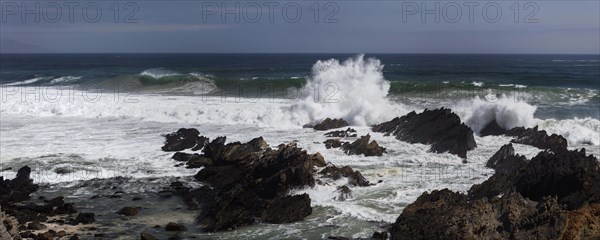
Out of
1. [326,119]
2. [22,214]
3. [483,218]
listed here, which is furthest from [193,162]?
[483,218]

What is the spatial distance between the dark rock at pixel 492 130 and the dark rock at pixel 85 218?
1538 cm

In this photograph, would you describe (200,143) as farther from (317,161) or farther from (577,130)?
(577,130)

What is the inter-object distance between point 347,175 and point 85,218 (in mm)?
6699

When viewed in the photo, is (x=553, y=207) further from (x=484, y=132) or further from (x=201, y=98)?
(x=201, y=98)

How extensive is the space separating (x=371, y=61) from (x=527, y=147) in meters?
10.2

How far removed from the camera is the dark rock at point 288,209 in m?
12.7

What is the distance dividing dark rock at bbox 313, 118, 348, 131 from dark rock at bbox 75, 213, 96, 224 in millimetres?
12403

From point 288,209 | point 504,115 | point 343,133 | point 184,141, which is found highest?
point 504,115

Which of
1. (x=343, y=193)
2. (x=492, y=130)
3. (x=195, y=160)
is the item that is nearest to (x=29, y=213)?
(x=195, y=160)

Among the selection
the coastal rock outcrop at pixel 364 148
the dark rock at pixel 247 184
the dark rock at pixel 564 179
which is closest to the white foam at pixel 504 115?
the coastal rock outcrop at pixel 364 148

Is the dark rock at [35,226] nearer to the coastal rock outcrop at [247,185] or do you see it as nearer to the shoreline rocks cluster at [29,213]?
the shoreline rocks cluster at [29,213]

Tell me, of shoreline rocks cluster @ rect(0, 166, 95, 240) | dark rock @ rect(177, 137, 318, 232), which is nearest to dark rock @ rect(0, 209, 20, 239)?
shoreline rocks cluster @ rect(0, 166, 95, 240)

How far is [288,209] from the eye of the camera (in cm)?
1295

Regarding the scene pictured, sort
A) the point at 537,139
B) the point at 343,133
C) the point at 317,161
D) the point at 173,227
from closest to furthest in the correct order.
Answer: the point at 173,227, the point at 317,161, the point at 537,139, the point at 343,133
